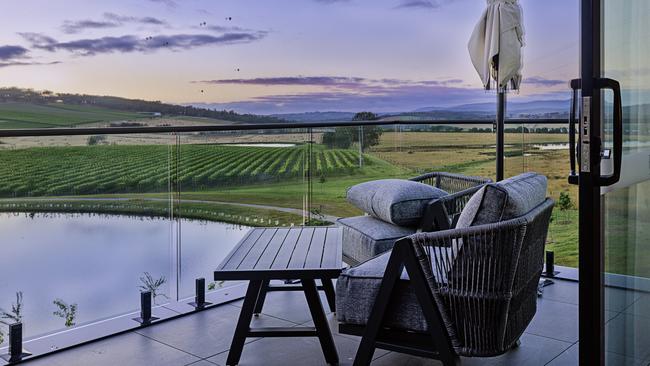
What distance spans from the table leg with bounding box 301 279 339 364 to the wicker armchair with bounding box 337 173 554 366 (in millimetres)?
329

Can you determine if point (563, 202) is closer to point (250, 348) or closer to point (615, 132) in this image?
point (615, 132)

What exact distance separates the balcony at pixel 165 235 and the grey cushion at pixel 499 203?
273 mm

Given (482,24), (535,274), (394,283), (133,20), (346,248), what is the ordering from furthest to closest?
1. (133,20)
2. (482,24)
3. (346,248)
4. (535,274)
5. (394,283)

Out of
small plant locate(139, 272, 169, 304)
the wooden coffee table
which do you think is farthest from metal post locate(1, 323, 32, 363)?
the wooden coffee table

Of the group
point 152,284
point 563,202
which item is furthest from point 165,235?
point 563,202

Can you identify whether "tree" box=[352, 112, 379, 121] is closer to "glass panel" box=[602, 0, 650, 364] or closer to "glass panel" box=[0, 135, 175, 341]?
"glass panel" box=[0, 135, 175, 341]

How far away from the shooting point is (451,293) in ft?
7.13

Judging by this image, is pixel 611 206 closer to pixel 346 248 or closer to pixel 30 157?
pixel 346 248

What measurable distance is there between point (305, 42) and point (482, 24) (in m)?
4.40

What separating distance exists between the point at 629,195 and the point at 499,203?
0.47 meters

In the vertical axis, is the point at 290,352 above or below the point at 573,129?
below

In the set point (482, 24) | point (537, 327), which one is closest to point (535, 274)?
point (537, 327)

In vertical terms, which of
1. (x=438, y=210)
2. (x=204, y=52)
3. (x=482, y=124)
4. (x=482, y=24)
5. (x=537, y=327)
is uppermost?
(x=204, y=52)

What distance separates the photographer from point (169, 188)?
356 cm
